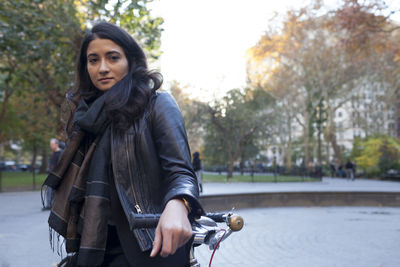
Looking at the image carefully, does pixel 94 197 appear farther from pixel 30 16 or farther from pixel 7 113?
pixel 7 113

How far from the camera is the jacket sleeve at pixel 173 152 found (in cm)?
133

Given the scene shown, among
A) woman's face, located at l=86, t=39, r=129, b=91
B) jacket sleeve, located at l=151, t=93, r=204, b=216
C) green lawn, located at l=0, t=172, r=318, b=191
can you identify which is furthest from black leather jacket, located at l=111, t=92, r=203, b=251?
green lawn, located at l=0, t=172, r=318, b=191

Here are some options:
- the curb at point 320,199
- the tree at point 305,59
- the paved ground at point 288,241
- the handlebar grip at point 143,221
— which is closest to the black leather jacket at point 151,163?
the handlebar grip at point 143,221

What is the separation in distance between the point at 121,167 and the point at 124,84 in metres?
0.38

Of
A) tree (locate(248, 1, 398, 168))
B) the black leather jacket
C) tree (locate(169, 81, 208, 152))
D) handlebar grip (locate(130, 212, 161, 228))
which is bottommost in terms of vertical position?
handlebar grip (locate(130, 212, 161, 228))

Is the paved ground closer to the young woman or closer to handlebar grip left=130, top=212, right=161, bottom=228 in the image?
the young woman

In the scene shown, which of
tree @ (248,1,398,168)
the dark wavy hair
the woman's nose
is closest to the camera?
the dark wavy hair

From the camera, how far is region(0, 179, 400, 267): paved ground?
533 centimetres

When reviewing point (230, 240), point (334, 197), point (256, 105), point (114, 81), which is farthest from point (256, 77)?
point (114, 81)

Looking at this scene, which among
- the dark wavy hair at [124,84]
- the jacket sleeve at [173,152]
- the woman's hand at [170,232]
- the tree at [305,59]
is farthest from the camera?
the tree at [305,59]

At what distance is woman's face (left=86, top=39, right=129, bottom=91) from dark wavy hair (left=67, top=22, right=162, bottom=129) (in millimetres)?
25

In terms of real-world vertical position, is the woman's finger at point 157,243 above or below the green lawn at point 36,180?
above

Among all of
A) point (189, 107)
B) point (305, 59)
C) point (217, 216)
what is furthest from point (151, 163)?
point (189, 107)

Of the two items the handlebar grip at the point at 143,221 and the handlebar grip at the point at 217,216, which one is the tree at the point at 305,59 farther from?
the handlebar grip at the point at 143,221
